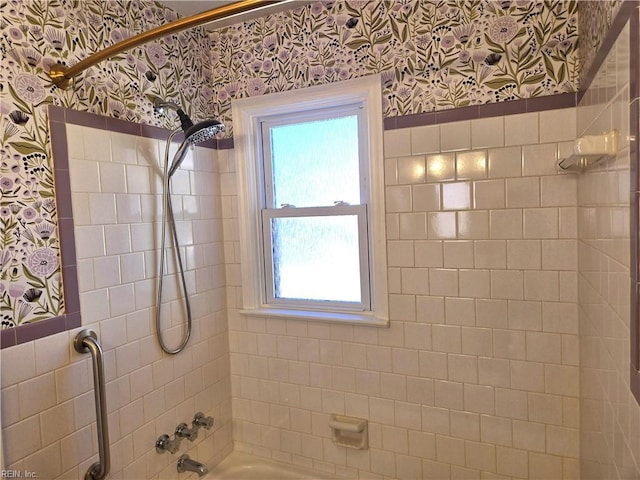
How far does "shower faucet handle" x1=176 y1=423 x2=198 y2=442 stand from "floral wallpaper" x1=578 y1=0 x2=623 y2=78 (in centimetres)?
217

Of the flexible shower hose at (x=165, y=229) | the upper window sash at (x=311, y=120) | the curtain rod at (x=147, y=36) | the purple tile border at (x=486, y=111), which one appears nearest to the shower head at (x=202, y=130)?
the flexible shower hose at (x=165, y=229)

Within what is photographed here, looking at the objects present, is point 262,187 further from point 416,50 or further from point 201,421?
point 201,421

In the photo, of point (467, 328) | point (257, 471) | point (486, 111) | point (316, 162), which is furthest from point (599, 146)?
point (257, 471)

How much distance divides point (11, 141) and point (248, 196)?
3.47 feet

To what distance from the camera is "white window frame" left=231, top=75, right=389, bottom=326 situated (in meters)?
1.86

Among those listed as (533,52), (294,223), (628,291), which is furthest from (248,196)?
(628,291)

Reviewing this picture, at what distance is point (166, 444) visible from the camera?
182cm

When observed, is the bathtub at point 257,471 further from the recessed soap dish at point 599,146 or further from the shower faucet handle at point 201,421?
the recessed soap dish at point 599,146

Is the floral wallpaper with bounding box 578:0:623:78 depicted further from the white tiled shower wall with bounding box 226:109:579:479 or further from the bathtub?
the bathtub

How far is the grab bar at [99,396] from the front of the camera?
145 centimetres

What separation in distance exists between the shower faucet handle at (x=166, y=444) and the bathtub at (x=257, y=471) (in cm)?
34

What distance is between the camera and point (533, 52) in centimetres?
159

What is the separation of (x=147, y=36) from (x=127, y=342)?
46.2 inches

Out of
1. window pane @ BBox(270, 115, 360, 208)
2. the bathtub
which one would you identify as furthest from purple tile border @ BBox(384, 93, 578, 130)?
the bathtub
